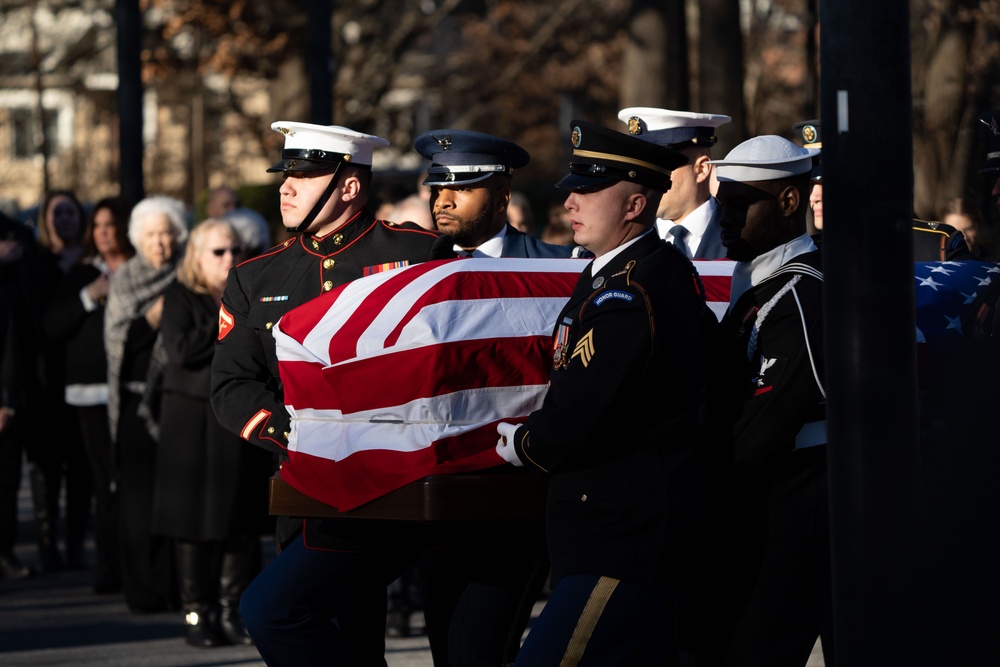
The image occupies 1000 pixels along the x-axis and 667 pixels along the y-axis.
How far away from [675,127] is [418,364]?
2.06 meters

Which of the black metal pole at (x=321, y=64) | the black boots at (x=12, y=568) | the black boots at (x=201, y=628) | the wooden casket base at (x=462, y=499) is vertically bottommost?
the black boots at (x=12, y=568)

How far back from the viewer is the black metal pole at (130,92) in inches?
546

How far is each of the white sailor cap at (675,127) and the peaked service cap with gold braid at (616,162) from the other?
6.08 ft

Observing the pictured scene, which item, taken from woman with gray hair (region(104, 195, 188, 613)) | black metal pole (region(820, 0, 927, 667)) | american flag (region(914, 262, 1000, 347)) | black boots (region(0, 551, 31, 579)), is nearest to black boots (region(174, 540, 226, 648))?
woman with gray hair (region(104, 195, 188, 613))

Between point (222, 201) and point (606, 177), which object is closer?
point (606, 177)

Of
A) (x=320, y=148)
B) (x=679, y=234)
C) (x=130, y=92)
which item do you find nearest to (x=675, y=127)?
(x=679, y=234)

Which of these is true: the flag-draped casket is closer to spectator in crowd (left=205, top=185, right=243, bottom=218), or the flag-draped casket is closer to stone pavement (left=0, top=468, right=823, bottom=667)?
stone pavement (left=0, top=468, right=823, bottom=667)

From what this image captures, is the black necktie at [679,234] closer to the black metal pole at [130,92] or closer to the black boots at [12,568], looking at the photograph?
the black boots at [12,568]

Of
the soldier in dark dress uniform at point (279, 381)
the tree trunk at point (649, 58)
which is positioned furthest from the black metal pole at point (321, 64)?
the tree trunk at point (649, 58)

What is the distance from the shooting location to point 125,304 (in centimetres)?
930

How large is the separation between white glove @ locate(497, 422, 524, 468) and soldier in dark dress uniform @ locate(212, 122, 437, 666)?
819 mm

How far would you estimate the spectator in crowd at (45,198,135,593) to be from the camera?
9.78 metres

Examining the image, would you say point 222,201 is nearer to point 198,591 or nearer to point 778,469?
point 198,591

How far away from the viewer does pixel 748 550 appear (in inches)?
176
